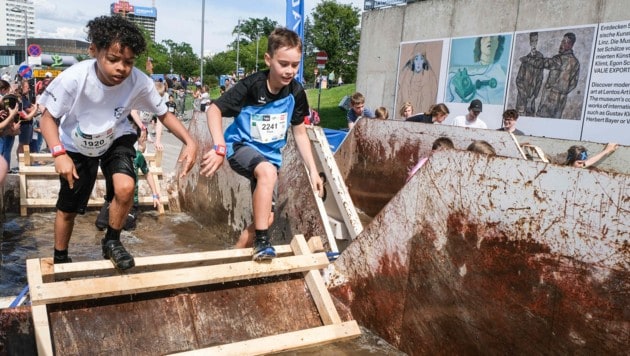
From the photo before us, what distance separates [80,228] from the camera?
617 centimetres

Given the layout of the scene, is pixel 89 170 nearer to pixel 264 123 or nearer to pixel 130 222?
pixel 264 123

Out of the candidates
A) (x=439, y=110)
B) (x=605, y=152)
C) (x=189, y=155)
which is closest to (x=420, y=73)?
(x=439, y=110)

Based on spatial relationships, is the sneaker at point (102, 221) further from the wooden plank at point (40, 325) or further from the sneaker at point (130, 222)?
the wooden plank at point (40, 325)

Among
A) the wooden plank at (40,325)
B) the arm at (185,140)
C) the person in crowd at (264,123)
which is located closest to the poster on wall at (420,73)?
the person in crowd at (264,123)

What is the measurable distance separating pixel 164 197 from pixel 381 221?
4.98 meters

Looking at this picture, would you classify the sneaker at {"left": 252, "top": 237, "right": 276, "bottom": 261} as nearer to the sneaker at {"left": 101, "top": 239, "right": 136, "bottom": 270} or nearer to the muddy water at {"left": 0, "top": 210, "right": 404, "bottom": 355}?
the sneaker at {"left": 101, "top": 239, "right": 136, "bottom": 270}

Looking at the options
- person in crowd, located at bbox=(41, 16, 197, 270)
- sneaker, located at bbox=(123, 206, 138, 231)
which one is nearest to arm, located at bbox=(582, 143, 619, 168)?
person in crowd, located at bbox=(41, 16, 197, 270)

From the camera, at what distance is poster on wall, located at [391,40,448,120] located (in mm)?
16031

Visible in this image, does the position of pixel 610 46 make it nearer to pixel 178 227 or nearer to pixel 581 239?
pixel 178 227

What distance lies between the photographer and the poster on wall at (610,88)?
10883mm

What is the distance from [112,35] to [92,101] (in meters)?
0.46

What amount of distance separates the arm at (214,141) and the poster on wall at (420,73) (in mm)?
13320

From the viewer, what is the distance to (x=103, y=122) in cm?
329

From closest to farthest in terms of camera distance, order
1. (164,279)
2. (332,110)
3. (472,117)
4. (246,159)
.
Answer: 1. (164,279)
2. (246,159)
3. (472,117)
4. (332,110)
